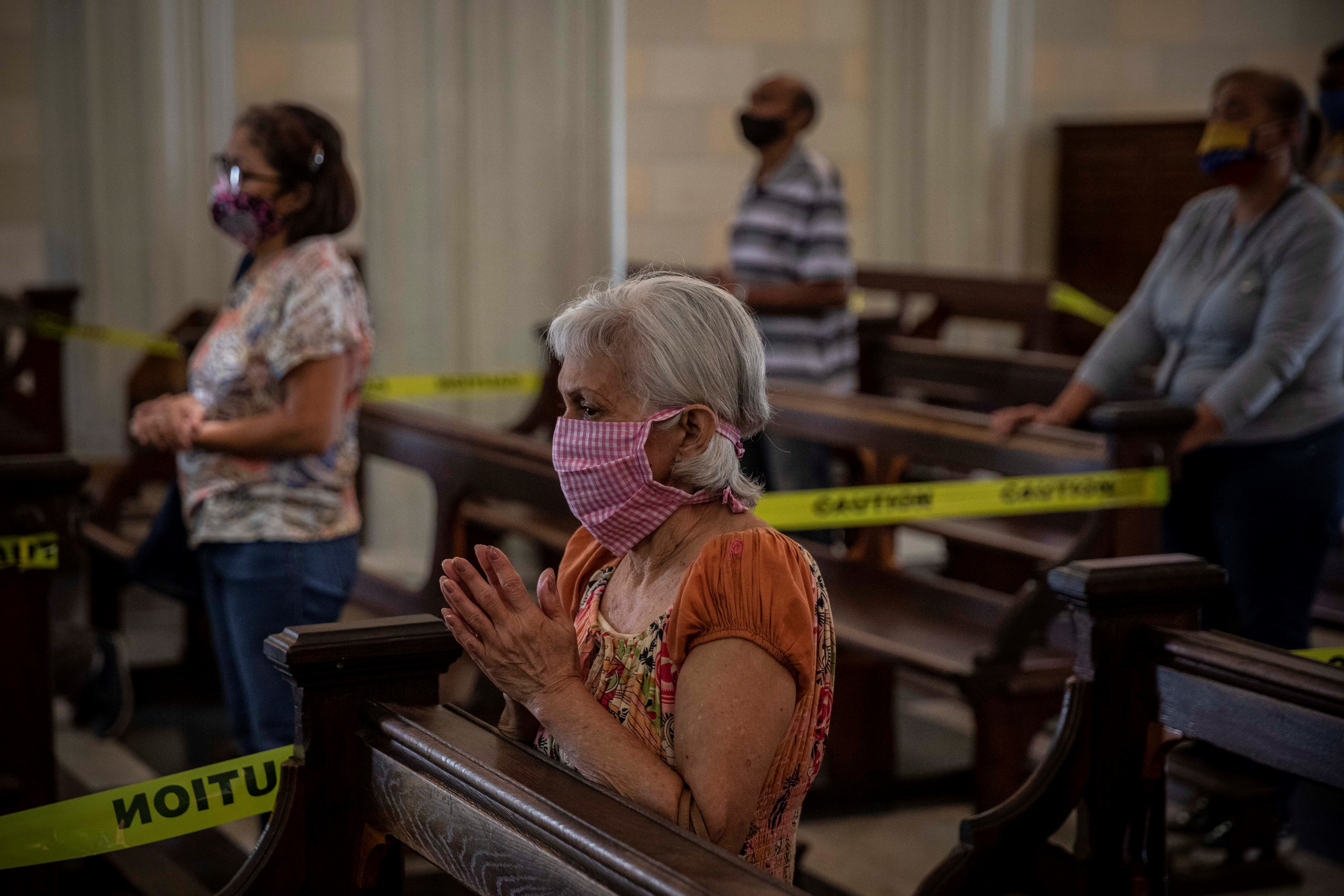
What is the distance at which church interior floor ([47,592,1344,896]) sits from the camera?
340 centimetres

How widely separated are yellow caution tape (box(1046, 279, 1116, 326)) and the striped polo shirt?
2373 mm

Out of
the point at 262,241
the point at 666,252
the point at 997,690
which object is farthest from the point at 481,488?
the point at 666,252

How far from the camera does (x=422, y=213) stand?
229 inches

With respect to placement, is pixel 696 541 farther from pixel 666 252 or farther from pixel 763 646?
pixel 666 252

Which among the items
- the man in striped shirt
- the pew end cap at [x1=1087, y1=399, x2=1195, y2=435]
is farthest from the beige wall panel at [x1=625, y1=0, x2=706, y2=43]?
the pew end cap at [x1=1087, y1=399, x2=1195, y2=435]

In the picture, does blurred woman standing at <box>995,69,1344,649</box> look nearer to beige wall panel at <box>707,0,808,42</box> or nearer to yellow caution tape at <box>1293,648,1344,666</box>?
yellow caution tape at <box>1293,648,1344,666</box>

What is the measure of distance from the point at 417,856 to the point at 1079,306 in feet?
17.1

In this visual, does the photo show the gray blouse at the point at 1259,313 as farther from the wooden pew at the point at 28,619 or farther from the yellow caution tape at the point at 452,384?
the yellow caution tape at the point at 452,384

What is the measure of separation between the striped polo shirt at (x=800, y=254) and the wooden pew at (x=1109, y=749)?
2.40m

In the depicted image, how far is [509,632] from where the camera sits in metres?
1.54

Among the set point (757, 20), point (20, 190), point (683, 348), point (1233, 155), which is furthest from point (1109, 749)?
point (20, 190)

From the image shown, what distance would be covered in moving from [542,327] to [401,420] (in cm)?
46

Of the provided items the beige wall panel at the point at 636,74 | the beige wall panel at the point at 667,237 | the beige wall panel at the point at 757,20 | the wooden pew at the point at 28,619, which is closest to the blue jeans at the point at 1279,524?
the wooden pew at the point at 28,619

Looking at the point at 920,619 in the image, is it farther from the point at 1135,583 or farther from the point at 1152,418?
the point at 1135,583
